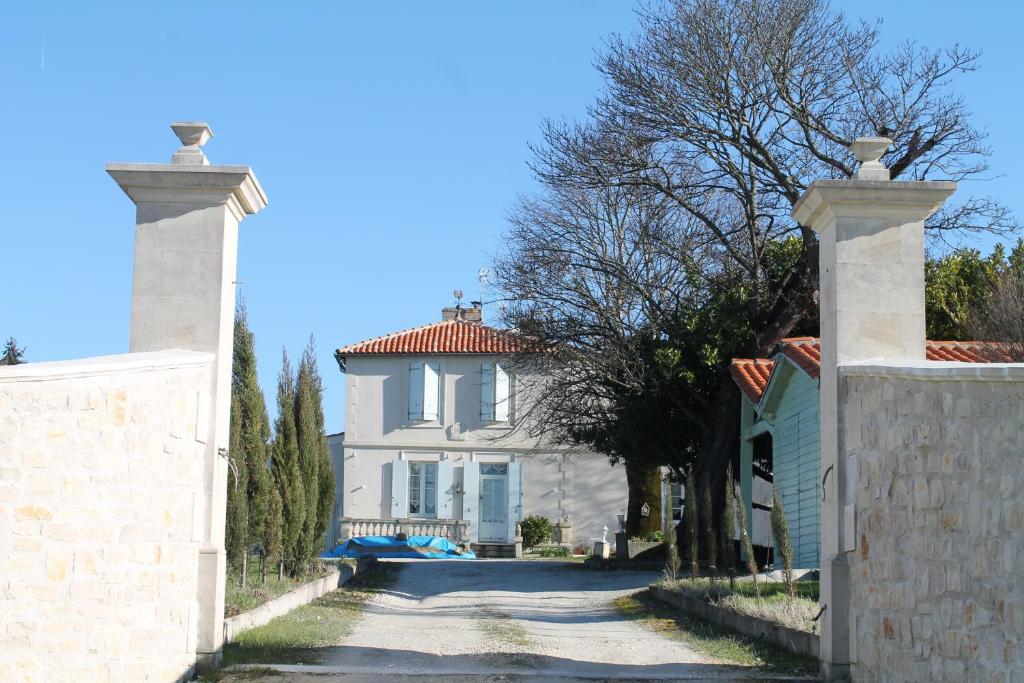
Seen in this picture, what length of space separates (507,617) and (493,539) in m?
19.5

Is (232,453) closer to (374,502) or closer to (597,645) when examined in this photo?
(597,645)

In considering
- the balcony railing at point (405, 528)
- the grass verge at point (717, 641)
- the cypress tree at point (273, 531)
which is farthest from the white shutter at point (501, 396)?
the cypress tree at point (273, 531)

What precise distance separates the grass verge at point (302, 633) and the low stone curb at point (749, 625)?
3764 millimetres

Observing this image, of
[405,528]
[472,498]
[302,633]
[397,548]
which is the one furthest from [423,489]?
[302,633]

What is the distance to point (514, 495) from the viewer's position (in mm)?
33125

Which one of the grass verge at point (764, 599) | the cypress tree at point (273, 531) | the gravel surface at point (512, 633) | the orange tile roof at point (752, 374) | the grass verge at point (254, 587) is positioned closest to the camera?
the gravel surface at point (512, 633)

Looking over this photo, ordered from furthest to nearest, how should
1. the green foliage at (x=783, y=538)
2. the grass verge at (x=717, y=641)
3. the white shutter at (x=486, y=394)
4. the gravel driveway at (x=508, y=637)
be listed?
the white shutter at (x=486, y=394)
the green foliage at (x=783, y=538)
the grass verge at (x=717, y=641)
the gravel driveway at (x=508, y=637)

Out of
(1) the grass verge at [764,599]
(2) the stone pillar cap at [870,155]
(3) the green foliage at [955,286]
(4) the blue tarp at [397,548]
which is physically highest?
(3) the green foliage at [955,286]

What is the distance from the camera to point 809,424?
1669 cm

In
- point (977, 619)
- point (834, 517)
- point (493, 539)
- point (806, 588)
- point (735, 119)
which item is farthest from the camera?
point (493, 539)

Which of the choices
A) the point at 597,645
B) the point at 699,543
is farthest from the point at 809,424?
the point at 597,645

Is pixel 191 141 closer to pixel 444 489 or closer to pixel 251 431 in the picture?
pixel 251 431

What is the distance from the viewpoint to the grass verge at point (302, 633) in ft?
29.3

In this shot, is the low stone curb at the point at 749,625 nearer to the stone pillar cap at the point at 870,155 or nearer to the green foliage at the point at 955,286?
the stone pillar cap at the point at 870,155
